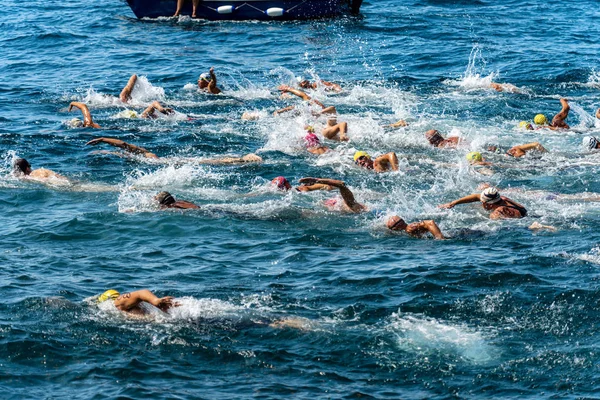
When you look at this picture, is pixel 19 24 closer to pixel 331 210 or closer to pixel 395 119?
pixel 395 119

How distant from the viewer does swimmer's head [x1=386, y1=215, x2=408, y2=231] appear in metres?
15.4

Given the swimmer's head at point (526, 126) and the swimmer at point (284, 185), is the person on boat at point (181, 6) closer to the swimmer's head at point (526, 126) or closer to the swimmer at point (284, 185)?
the swimmer's head at point (526, 126)

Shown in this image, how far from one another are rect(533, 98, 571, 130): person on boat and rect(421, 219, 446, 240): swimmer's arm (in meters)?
8.56

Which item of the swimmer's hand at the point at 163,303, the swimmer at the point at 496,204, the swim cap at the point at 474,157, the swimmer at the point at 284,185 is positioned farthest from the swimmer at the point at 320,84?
the swimmer's hand at the point at 163,303

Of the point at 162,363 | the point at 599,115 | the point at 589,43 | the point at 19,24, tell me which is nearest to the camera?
the point at 162,363

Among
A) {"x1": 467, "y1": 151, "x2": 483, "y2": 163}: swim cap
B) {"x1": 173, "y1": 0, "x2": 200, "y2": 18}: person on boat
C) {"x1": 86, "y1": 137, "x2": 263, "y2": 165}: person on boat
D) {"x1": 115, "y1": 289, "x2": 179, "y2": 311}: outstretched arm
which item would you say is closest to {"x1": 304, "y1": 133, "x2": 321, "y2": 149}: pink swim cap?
{"x1": 86, "y1": 137, "x2": 263, "y2": 165}: person on boat

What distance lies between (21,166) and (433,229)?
29.8ft

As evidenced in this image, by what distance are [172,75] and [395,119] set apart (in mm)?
9164

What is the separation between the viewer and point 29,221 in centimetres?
1653

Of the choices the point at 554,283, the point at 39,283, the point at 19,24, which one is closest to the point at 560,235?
the point at 554,283

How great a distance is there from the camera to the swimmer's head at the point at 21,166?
18719 millimetres

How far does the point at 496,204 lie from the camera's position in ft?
52.6

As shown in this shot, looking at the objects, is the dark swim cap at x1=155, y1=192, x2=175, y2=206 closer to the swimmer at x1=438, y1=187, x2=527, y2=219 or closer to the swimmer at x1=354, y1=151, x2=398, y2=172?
the swimmer at x1=354, y1=151, x2=398, y2=172

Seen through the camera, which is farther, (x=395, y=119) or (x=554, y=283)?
(x=395, y=119)
